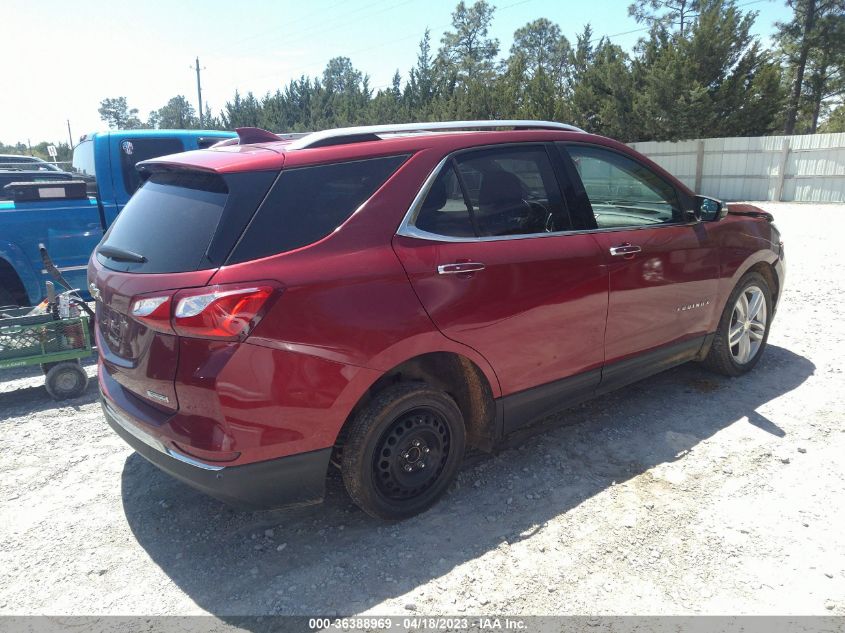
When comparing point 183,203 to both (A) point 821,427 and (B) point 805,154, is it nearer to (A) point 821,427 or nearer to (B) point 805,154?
(A) point 821,427

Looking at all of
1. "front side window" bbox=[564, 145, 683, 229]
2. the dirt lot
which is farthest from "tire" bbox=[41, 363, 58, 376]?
"front side window" bbox=[564, 145, 683, 229]

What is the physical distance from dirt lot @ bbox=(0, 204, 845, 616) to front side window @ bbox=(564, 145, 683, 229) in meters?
1.39

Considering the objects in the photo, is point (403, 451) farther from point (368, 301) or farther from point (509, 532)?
point (368, 301)

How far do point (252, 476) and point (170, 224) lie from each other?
1194mm

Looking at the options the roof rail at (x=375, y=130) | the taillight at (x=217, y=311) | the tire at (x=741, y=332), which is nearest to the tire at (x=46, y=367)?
the taillight at (x=217, y=311)

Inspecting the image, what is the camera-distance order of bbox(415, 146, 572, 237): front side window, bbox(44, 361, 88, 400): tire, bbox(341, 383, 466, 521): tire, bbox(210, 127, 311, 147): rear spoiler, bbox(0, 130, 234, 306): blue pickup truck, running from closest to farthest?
bbox(341, 383, 466, 521): tire
bbox(415, 146, 572, 237): front side window
bbox(210, 127, 311, 147): rear spoiler
bbox(44, 361, 88, 400): tire
bbox(0, 130, 234, 306): blue pickup truck

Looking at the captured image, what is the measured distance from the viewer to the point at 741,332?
15.4 ft

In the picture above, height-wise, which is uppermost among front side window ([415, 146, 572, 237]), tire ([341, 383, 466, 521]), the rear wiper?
front side window ([415, 146, 572, 237])

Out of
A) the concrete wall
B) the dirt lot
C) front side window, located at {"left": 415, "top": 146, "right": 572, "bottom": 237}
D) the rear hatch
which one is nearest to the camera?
the rear hatch

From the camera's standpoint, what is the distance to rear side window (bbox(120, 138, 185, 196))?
20.6ft

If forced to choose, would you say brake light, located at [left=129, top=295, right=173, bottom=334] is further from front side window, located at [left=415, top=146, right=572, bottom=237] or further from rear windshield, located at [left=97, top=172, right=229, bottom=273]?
front side window, located at [left=415, top=146, right=572, bottom=237]

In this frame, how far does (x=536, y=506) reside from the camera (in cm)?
318

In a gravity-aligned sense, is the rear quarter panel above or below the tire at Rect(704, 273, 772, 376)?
above

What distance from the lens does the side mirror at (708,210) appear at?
416 cm
